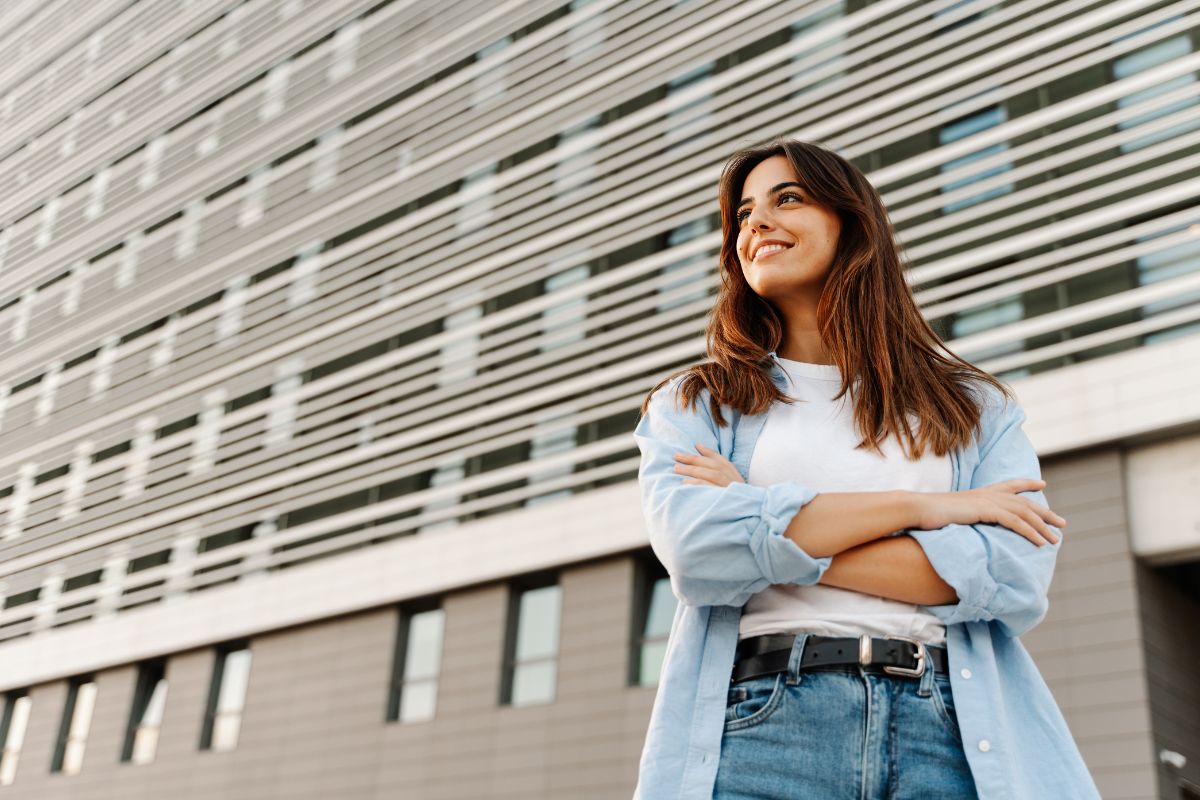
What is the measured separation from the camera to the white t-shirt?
197 centimetres

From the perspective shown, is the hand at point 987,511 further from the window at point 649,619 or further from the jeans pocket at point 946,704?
the window at point 649,619

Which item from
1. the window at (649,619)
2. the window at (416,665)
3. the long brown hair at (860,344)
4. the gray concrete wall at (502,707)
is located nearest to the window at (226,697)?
the gray concrete wall at (502,707)

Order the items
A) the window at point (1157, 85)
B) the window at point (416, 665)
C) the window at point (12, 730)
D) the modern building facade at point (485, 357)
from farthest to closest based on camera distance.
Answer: the window at point (12, 730), the window at point (416, 665), the window at point (1157, 85), the modern building facade at point (485, 357)

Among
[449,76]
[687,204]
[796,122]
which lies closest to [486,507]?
[687,204]

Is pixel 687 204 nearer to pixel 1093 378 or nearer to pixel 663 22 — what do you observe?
pixel 663 22

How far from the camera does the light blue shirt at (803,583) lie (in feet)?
6.13

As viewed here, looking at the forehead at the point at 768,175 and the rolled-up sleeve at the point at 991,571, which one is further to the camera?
the forehead at the point at 768,175

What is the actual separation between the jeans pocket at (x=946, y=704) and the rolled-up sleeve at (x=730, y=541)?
0.76ft

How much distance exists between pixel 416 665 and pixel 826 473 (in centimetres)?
1737

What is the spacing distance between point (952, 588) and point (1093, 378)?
12.3m

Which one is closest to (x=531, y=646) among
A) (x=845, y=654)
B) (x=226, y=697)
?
(x=226, y=697)

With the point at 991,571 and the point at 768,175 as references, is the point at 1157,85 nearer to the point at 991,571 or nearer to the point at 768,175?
the point at 768,175

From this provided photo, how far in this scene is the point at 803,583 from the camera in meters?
1.95

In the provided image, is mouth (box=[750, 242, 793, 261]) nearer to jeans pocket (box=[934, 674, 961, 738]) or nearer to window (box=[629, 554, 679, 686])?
jeans pocket (box=[934, 674, 961, 738])
